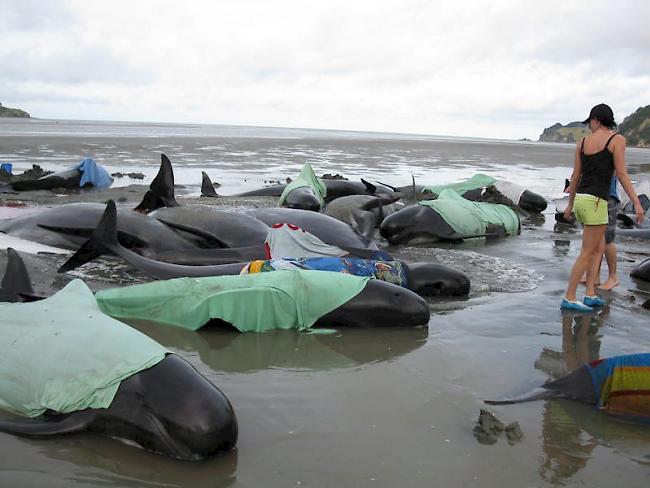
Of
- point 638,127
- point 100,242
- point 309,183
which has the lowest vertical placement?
point 100,242

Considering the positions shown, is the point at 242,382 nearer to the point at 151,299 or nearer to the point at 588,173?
the point at 151,299

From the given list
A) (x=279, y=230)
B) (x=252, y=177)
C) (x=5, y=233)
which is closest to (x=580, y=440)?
(x=279, y=230)

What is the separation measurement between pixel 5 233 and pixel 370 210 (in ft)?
17.9

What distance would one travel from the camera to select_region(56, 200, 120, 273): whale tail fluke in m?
A: 6.48

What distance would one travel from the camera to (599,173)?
6164mm

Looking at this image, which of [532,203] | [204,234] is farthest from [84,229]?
[532,203]

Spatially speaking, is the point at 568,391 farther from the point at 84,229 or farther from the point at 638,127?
the point at 638,127

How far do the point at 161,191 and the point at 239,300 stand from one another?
14.7ft

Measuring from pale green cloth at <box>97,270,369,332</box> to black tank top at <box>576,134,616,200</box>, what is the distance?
266 cm

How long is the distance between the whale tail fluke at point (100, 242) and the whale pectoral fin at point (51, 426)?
3390 mm

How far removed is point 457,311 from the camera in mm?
5750

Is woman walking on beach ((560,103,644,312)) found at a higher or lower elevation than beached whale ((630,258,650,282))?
higher

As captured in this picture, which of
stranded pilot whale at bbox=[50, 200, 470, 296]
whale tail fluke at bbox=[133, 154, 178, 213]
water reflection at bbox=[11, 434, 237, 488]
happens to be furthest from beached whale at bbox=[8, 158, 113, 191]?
water reflection at bbox=[11, 434, 237, 488]

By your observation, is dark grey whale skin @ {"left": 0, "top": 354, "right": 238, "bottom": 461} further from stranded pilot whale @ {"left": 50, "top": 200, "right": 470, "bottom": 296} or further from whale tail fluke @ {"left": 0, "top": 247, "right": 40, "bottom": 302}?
stranded pilot whale @ {"left": 50, "top": 200, "right": 470, "bottom": 296}
